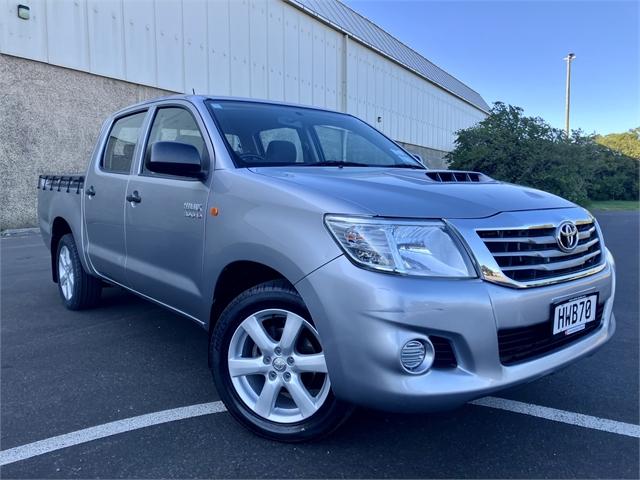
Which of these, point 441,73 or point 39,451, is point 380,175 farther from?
point 441,73

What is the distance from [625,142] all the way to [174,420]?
54.4 m

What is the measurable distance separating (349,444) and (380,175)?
1.41 m

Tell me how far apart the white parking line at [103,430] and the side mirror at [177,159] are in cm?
131

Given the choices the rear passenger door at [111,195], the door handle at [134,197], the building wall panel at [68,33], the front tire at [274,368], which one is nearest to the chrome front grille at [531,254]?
the front tire at [274,368]

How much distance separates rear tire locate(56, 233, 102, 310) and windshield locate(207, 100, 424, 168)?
2.21 metres

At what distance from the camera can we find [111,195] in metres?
3.81

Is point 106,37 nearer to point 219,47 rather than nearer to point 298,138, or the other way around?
point 219,47

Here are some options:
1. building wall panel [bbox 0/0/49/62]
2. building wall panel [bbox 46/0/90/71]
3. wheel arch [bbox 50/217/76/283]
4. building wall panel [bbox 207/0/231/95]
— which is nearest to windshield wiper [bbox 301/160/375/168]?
wheel arch [bbox 50/217/76/283]

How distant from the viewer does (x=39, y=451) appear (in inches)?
95.3

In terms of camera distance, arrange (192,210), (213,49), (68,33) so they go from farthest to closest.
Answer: (213,49) < (68,33) < (192,210)

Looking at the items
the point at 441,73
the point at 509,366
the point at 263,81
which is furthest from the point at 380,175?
the point at 441,73

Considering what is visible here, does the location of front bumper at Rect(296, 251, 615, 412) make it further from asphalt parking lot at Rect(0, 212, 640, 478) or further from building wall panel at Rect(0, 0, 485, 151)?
building wall panel at Rect(0, 0, 485, 151)

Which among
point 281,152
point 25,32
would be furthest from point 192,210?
point 25,32

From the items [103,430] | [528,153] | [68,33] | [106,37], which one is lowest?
[103,430]
